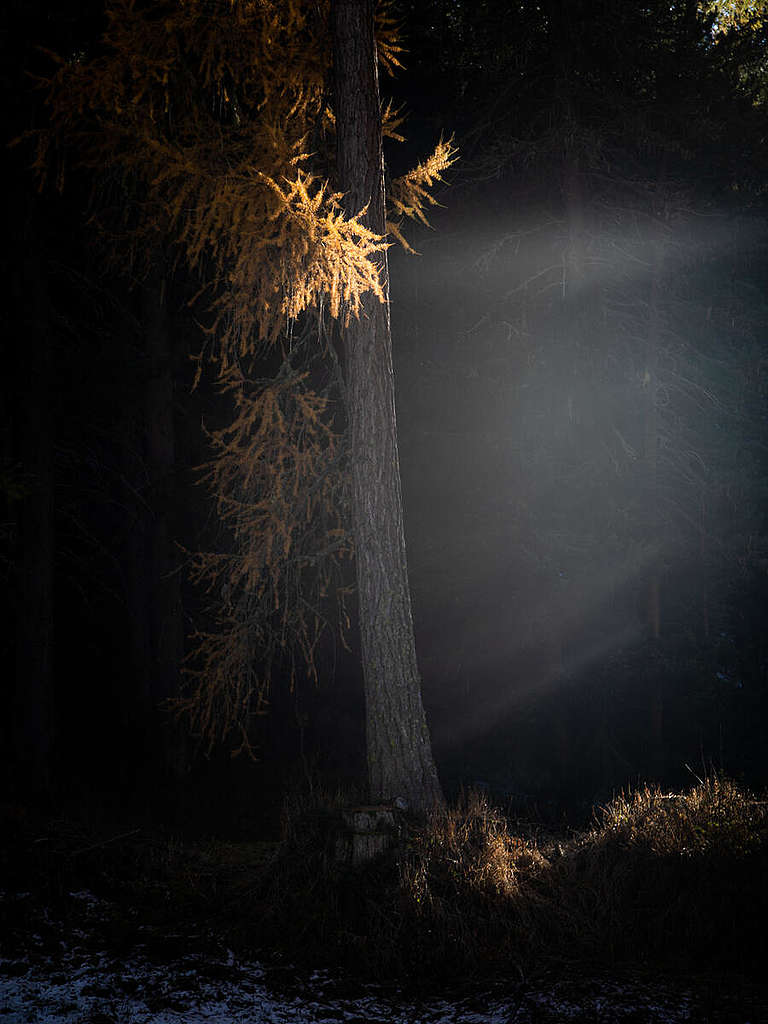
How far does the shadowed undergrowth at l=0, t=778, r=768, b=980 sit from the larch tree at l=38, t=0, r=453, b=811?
1.16 metres

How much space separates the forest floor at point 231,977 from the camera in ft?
15.1

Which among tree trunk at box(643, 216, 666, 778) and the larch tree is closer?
the larch tree

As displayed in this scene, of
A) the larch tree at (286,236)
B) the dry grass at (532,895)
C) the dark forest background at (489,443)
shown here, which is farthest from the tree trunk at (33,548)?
the dry grass at (532,895)

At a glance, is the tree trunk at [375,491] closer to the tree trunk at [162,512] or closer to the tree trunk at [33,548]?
the tree trunk at [33,548]

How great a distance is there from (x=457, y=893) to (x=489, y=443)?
12.1m

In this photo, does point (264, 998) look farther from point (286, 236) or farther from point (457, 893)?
point (286, 236)

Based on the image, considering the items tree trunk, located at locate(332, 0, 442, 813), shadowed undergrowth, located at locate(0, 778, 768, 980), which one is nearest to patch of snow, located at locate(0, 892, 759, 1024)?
shadowed undergrowth, located at locate(0, 778, 768, 980)

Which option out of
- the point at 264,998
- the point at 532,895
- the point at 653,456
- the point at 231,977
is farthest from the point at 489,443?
the point at 264,998

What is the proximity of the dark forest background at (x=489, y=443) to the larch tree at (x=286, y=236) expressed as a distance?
277cm

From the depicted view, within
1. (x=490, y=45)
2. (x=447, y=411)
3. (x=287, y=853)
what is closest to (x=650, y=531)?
(x=447, y=411)

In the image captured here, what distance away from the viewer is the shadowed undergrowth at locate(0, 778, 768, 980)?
549cm

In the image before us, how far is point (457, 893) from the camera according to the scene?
6.07 meters

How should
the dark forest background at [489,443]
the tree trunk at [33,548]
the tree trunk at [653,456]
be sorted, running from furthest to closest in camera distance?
the tree trunk at [653,456] → the dark forest background at [489,443] → the tree trunk at [33,548]

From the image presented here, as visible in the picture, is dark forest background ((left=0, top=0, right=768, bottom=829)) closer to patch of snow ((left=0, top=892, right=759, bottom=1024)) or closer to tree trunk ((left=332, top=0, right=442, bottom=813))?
tree trunk ((left=332, top=0, right=442, bottom=813))
